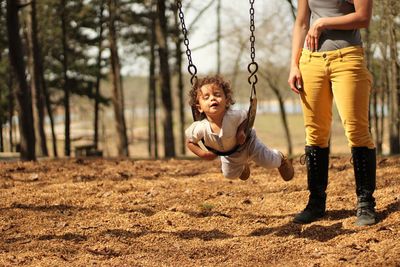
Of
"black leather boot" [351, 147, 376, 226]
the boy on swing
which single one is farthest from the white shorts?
"black leather boot" [351, 147, 376, 226]

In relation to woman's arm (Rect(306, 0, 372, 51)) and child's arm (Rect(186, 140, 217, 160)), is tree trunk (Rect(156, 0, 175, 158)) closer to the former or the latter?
child's arm (Rect(186, 140, 217, 160))

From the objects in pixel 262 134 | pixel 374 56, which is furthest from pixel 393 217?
pixel 262 134

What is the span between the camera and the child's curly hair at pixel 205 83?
4281 mm

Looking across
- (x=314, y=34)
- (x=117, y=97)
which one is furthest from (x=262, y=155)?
(x=117, y=97)

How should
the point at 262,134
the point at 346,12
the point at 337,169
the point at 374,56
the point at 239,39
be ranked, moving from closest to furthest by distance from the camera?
1. the point at 346,12
2. the point at 337,169
3. the point at 374,56
4. the point at 239,39
5. the point at 262,134

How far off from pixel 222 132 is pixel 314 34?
103cm

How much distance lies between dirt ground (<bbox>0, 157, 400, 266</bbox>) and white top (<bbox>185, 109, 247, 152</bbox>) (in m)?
0.74

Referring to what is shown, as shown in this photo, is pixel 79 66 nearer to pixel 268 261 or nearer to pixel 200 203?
pixel 200 203

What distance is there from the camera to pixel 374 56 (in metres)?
18.8

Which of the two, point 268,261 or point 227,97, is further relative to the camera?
point 227,97

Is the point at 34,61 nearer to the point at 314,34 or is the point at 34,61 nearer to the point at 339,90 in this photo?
the point at 314,34

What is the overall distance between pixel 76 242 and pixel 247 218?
1.50m

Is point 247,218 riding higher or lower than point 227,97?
lower

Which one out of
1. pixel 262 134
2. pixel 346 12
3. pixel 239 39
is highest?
pixel 239 39
